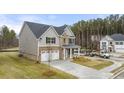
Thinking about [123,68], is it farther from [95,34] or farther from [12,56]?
[12,56]

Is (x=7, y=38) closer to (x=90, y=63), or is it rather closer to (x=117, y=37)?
(x=90, y=63)

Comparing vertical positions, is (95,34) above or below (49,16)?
below

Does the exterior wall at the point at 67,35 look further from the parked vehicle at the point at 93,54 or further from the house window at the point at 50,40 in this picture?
the parked vehicle at the point at 93,54

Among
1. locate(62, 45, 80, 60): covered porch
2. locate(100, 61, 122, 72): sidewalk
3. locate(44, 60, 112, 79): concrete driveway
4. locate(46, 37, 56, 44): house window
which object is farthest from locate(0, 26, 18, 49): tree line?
locate(100, 61, 122, 72): sidewalk

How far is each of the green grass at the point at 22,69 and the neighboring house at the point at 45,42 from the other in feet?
1.46

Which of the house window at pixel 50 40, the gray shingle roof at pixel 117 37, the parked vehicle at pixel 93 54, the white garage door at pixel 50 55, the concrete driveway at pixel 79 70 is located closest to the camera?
the concrete driveway at pixel 79 70

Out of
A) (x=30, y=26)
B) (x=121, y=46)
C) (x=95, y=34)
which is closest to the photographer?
(x=30, y=26)

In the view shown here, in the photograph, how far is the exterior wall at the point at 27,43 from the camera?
12.6 metres

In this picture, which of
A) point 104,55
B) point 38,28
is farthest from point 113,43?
point 38,28

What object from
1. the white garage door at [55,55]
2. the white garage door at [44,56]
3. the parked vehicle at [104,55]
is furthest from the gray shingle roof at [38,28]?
the parked vehicle at [104,55]

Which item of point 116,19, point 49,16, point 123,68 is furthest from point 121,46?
point 49,16
